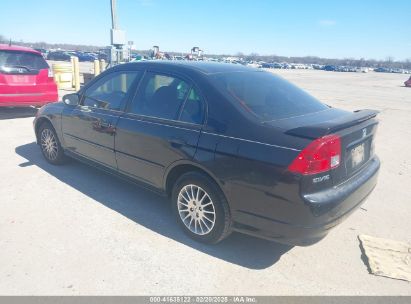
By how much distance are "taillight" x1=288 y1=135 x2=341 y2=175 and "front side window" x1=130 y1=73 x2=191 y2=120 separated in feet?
4.50

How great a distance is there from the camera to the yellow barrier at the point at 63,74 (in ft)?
48.2

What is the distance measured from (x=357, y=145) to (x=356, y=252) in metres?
1.09

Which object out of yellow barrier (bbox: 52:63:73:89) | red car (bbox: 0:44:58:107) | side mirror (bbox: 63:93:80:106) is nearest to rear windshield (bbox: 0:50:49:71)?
red car (bbox: 0:44:58:107)

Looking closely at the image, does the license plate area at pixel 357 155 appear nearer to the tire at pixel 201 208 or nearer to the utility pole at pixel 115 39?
the tire at pixel 201 208

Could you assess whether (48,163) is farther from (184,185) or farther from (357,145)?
(357,145)

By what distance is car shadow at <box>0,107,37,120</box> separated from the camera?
29.0 feet

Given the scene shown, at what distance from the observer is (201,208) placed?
3.24 metres

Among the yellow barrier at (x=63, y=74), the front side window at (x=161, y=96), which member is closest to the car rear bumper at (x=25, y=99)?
the front side window at (x=161, y=96)

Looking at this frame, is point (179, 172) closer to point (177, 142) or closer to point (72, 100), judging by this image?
point (177, 142)

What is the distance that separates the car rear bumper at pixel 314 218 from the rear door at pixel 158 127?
871 mm

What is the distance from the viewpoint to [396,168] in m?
5.93

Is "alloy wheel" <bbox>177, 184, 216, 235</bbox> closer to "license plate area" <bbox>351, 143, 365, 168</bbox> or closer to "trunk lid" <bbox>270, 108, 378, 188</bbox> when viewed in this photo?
"trunk lid" <bbox>270, 108, 378, 188</bbox>


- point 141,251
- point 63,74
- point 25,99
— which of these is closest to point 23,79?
point 25,99

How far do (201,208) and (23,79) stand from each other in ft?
22.4
